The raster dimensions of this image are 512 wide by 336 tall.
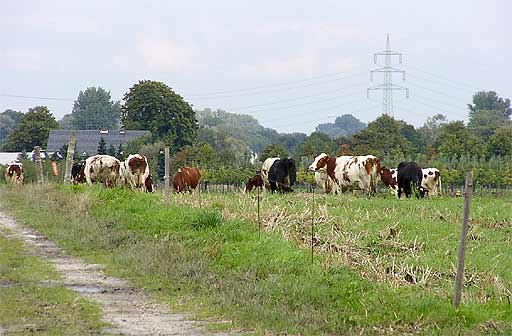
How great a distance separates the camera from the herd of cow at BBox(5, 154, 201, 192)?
30.5 meters

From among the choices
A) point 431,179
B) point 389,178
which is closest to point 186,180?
point 389,178

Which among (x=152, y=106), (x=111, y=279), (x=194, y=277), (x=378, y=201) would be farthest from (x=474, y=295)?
(x=152, y=106)

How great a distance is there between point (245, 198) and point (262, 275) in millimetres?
8723

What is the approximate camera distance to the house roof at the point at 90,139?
60.1 m

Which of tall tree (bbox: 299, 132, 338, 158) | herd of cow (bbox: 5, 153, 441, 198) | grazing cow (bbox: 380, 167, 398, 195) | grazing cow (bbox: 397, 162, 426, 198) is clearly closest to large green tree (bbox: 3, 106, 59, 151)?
tall tree (bbox: 299, 132, 338, 158)

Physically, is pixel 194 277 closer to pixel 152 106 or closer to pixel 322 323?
pixel 322 323

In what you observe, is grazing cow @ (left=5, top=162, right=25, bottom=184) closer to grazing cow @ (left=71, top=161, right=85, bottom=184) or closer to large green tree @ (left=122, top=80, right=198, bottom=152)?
grazing cow @ (left=71, top=161, right=85, bottom=184)

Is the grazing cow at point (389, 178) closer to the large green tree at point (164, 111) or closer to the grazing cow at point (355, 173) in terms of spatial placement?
the grazing cow at point (355, 173)

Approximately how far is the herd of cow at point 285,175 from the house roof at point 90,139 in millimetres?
26284

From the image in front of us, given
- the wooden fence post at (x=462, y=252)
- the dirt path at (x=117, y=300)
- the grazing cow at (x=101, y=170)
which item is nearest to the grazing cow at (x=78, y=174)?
the grazing cow at (x=101, y=170)

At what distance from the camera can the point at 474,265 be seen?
46.0 ft

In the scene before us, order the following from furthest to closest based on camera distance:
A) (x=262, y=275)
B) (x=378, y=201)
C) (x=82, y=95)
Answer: (x=82, y=95)
(x=378, y=201)
(x=262, y=275)

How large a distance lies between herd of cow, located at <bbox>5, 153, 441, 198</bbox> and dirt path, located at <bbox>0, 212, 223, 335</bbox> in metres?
14.4

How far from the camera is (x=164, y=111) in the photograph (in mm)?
60500
